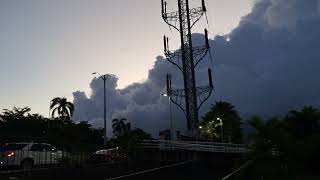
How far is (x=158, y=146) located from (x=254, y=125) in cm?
2300

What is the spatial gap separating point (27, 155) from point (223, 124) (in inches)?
2118

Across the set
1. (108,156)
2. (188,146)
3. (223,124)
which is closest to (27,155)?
(108,156)

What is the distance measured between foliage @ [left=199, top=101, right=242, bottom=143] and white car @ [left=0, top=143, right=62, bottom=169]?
147 ft

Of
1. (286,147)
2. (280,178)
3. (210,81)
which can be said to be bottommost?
(280,178)

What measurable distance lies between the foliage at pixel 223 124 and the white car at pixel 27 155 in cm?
4489

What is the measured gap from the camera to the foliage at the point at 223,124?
78.1 meters

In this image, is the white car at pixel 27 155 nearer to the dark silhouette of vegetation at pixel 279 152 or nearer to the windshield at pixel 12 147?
the windshield at pixel 12 147

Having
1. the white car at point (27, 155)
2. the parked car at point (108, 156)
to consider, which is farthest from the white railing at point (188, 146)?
the white car at point (27, 155)

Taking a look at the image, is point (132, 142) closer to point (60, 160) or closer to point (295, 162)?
point (60, 160)

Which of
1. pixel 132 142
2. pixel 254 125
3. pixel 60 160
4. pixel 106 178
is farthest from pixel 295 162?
pixel 132 142

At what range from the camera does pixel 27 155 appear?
3045 centimetres

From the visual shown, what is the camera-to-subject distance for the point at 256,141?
29.0m

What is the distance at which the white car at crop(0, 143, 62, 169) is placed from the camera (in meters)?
29.3

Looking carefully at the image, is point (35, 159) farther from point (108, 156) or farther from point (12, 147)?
point (108, 156)
